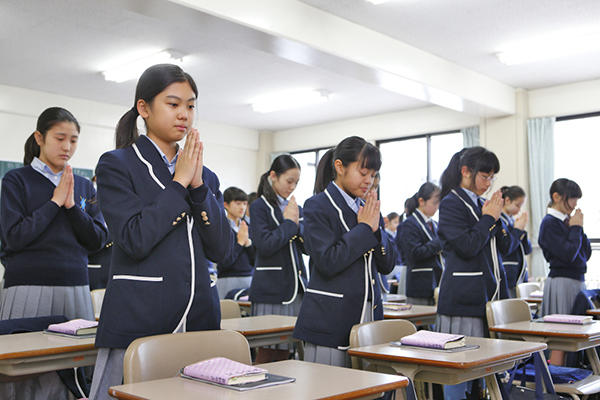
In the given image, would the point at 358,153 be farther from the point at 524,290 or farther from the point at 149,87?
the point at 524,290

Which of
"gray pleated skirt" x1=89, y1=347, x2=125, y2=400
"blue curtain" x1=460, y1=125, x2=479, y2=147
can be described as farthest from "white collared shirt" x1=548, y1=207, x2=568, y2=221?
"blue curtain" x1=460, y1=125, x2=479, y2=147

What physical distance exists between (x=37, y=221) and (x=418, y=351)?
1.61 metres

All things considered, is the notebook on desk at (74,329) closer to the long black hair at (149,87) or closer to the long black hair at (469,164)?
the long black hair at (149,87)

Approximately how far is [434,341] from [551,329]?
1073 millimetres

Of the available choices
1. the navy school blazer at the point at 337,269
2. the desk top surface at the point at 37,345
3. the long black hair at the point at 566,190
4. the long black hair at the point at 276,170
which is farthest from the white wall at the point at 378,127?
the desk top surface at the point at 37,345

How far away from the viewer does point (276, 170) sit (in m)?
4.28

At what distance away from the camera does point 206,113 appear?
988 centimetres

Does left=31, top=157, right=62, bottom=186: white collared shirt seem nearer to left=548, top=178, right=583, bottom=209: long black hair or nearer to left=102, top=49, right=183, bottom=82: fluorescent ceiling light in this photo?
left=548, top=178, right=583, bottom=209: long black hair

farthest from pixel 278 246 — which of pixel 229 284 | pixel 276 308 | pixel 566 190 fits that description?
pixel 566 190

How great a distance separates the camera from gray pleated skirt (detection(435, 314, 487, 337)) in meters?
3.20

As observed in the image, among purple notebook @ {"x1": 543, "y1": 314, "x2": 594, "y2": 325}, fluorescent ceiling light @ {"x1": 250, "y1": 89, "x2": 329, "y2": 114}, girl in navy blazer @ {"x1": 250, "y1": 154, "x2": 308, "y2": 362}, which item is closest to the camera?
purple notebook @ {"x1": 543, "y1": 314, "x2": 594, "y2": 325}

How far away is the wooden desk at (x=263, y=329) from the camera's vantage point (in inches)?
107

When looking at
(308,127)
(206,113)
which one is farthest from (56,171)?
(308,127)

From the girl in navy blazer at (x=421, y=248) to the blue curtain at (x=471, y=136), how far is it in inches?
136
